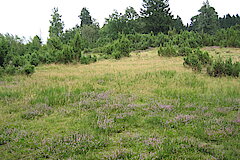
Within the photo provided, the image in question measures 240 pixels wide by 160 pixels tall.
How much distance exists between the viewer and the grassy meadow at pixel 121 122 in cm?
446

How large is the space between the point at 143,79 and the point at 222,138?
7.11m

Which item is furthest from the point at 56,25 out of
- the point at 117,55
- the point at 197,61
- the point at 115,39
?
the point at 197,61

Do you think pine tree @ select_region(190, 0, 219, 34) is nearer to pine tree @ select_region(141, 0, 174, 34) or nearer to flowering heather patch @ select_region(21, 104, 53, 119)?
pine tree @ select_region(141, 0, 174, 34)

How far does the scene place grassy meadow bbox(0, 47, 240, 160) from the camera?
176 inches

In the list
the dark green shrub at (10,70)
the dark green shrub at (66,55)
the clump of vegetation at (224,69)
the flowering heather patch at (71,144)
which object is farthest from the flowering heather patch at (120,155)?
the dark green shrub at (66,55)

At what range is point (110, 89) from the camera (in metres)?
9.77

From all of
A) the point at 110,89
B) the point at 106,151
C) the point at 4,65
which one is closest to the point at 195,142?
the point at 106,151

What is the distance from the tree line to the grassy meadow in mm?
6799

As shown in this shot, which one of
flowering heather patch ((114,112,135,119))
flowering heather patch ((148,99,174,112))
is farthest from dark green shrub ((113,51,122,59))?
flowering heather patch ((114,112,135,119))

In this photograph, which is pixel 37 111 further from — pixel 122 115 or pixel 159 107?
pixel 159 107

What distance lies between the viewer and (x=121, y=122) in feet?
20.2

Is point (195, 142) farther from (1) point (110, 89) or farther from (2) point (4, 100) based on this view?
(2) point (4, 100)

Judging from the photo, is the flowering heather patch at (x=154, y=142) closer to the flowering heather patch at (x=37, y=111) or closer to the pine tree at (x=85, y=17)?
the flowering heather patch at (x=37, y=111)

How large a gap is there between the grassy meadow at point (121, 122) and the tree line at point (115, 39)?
6799mm
